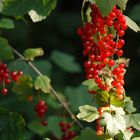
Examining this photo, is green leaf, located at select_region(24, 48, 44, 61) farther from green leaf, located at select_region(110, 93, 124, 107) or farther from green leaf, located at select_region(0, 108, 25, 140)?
green leaf, located at select_region(110, 93, 124, 107)

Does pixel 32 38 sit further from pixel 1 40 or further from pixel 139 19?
pixel 1 40

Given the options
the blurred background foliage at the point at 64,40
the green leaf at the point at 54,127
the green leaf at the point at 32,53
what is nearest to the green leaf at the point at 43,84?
the green leaf at the point at 32,53

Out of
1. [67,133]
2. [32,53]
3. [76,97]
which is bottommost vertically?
[76,97]

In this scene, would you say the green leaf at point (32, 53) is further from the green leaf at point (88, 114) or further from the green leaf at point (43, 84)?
the green leaf at point (88, 114)

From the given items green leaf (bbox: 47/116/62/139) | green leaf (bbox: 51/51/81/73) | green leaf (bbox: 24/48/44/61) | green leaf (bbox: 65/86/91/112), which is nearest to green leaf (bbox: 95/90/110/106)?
green leaf (bbox: 24/48/44/61)

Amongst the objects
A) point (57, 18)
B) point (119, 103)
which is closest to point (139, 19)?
point (119, 103)

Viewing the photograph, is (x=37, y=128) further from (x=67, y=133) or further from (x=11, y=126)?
(x=11, y=126)

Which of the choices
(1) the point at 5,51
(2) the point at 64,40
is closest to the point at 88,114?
(1) the point at 5,51
